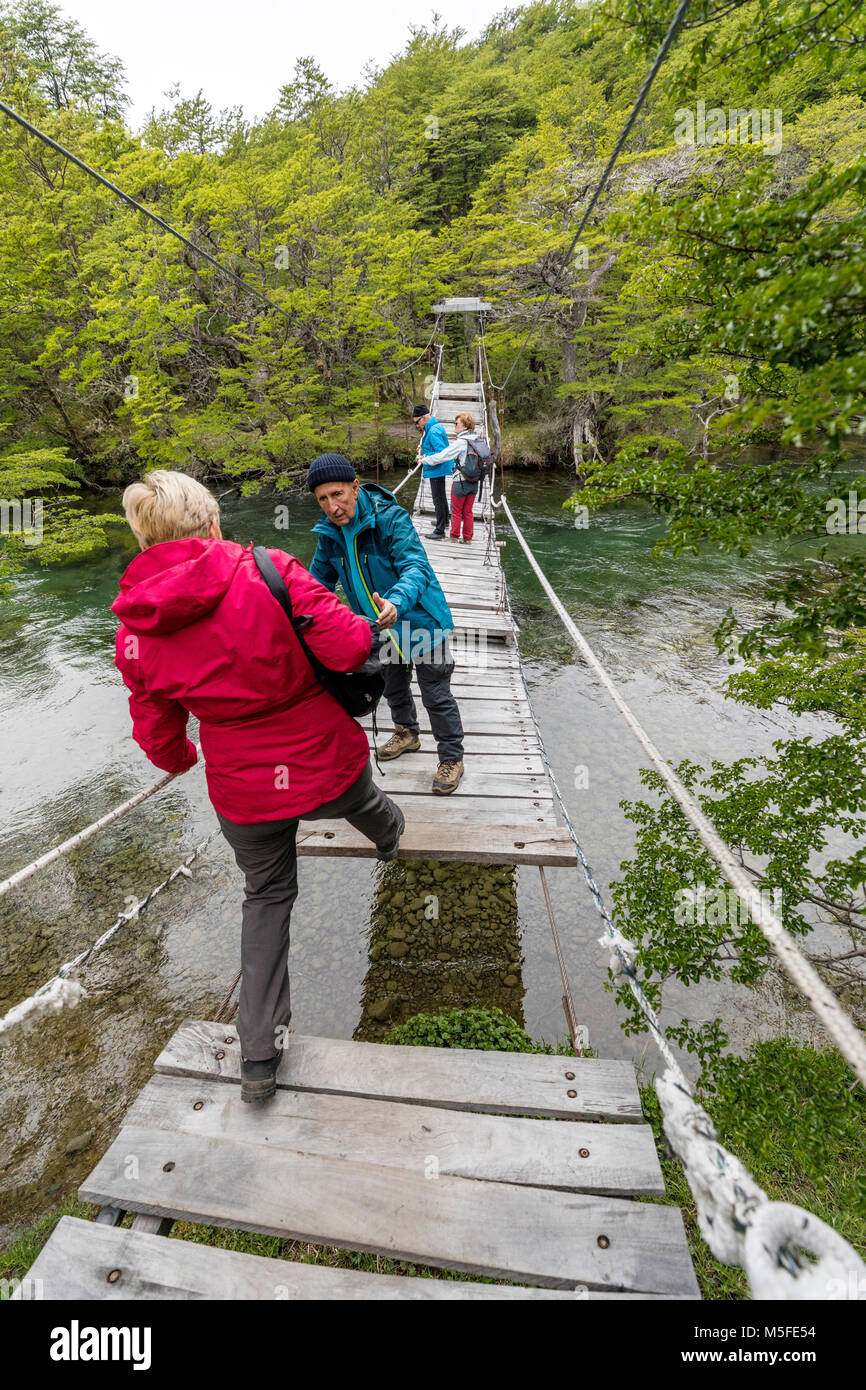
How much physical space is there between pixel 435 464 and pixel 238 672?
21.7 feet

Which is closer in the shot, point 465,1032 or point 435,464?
point 465,1032

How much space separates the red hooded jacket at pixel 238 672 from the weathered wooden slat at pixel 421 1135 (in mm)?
1040

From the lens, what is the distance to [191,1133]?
1881 mm

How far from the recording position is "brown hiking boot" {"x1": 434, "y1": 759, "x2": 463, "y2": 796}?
338cm

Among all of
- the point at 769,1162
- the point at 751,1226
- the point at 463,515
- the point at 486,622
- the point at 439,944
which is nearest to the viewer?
the point at 751,1226

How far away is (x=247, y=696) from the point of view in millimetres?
1669

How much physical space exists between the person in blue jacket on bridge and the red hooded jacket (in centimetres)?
631

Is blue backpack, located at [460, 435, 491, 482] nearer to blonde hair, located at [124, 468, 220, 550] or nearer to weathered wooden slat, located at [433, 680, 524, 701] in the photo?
weathered wooden slat, located at [433, 680, 524, 701]

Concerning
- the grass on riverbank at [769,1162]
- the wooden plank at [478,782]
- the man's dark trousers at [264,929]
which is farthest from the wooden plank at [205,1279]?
the wooden plank at [478,782]

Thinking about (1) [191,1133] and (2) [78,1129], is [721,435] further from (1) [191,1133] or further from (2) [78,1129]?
(2) [78,1129]

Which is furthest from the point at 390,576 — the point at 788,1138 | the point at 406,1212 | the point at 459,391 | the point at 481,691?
the point at 459,391

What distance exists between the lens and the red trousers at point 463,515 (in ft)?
26.9

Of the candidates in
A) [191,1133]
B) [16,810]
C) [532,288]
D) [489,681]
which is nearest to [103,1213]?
[191,1133]

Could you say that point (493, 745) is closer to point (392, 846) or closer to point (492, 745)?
point (492, 745)
